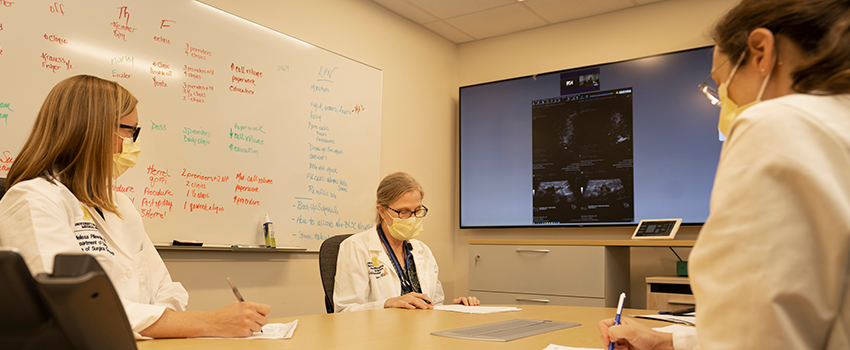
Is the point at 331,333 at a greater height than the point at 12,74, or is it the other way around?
the point at 12,74

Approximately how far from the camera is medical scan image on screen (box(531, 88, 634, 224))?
375 cm

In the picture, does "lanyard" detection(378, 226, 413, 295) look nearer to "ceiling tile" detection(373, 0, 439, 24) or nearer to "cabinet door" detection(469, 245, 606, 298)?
"cabinet door" detection(469, 245, 606, 298)

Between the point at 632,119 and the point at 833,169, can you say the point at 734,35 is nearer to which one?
the point at 833,169

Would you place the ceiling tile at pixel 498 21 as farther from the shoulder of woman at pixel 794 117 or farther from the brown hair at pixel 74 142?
the shoulder of woman at pixel 794 117

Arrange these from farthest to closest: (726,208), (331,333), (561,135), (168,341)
→ 1. (561,135)
2. (331,333)
3. (168,341)
4. (726,208)

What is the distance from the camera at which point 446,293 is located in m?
4.55

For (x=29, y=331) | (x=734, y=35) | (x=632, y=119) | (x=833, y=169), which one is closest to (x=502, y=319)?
(x=734, y=35)

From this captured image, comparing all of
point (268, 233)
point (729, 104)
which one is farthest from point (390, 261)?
point (729, 104)

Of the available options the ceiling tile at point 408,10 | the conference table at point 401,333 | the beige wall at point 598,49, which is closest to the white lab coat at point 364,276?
the conference table at point 401,333

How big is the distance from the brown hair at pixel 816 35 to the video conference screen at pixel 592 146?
9.62 feet

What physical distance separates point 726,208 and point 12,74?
2.53 meters

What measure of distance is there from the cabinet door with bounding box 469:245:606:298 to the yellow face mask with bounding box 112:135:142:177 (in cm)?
256

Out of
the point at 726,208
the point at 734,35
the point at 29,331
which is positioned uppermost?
the point at 734,35

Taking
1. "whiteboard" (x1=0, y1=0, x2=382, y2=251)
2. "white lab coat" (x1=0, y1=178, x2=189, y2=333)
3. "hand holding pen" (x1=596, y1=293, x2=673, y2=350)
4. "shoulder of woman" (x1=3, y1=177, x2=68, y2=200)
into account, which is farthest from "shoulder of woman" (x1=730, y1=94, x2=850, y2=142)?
"whiteboard" (x1=0, y1=0, x2=382, y2=251)
